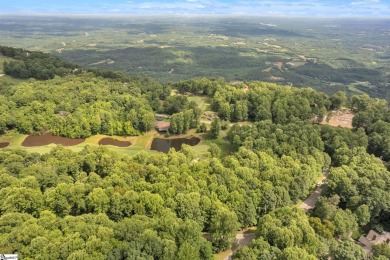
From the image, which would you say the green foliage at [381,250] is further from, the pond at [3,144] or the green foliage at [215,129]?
the pond at [3,144]

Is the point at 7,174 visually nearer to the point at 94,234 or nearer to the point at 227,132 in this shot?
the point at 94,234

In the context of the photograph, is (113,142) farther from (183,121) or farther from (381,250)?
(381,250)

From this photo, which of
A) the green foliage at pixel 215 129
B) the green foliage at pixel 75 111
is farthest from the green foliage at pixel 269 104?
the green foliage at pixel 75 111

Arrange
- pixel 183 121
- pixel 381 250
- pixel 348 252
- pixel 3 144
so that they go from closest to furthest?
pixel 348 252
pixel 381 250
pixel 3 144
pixel 183 121

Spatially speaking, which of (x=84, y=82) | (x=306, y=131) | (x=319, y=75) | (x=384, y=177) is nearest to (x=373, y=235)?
(x=384, y=177)

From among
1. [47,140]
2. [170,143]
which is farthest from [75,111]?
[170,143]
